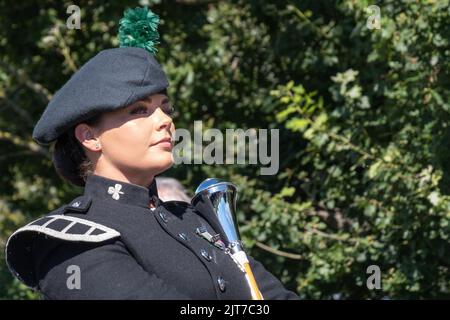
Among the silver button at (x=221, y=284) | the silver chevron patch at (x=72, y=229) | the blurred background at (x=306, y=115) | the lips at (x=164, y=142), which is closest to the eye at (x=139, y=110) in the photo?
the lips at (x=164, y=142)

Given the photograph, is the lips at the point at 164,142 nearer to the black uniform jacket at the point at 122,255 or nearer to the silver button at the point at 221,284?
the black uniform jacket at the point at 122,255

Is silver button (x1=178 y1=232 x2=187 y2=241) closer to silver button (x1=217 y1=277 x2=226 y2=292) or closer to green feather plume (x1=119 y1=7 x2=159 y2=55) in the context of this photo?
silver button (x1=217 y1=277 x2=226 y2=292)

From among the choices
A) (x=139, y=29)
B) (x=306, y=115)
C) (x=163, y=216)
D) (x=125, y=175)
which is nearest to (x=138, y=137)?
(x=125, y=175)

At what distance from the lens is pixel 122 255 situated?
2.54 metres

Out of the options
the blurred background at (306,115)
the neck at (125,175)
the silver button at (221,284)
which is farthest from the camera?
the blurred background at (306,115)

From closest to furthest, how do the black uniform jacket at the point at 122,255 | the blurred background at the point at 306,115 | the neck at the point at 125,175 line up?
the black uniform jacket at the point at 122,255 → the neck at the point at 125,175 → the blurred background at the point at 306,115

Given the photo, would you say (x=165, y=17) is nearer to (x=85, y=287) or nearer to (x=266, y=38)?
(x=266, y=38)

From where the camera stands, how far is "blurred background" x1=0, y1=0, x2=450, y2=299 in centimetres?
484

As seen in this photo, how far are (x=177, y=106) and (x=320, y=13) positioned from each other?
113 centimetres

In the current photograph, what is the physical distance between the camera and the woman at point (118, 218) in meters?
2.50

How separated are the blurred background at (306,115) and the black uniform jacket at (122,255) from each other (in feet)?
6.81

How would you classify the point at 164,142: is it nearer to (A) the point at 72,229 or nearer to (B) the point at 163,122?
(B) the point at 163,122

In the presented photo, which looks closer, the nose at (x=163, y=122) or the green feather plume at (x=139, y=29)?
the nose at (x=163, y=122)

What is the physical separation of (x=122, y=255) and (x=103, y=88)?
445 millimetres
